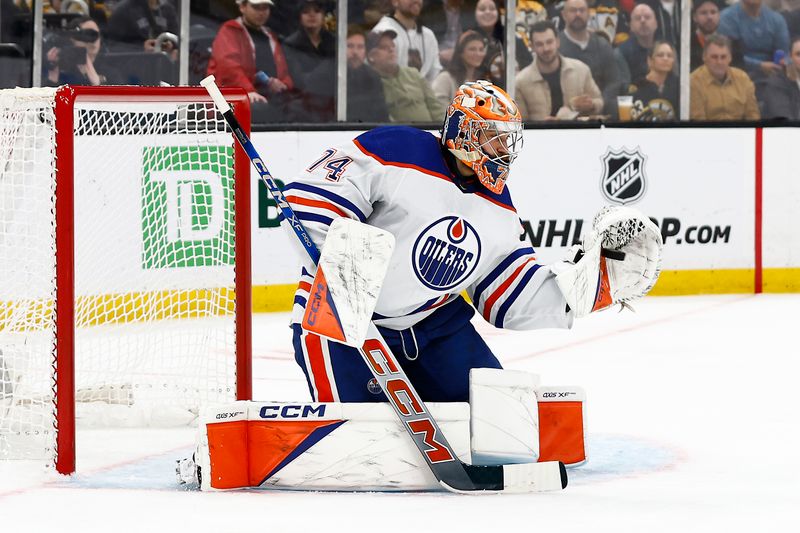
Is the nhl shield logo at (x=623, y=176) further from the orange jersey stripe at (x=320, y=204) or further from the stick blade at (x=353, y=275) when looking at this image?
the stick blade at (x=353, y=275)

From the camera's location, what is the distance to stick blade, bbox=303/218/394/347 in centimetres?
254

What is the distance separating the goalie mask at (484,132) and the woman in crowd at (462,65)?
3.63 m

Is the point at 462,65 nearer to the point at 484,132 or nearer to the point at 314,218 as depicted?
the point at 484,132

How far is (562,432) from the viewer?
2994mm

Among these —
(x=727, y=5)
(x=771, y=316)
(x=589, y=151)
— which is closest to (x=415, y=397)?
(x=771, y=316)

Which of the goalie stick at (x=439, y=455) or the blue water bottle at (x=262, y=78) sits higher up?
the blue water bottle at (x=262, y=78)

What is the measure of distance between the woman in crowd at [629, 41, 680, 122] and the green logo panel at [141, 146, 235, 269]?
309 centimetres

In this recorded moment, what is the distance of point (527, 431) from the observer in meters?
2.84

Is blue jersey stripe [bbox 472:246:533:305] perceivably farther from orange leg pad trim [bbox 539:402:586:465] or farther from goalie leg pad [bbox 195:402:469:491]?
goalie leg pad [bbox 195:402:469:491]

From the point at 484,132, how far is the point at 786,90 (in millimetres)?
4553

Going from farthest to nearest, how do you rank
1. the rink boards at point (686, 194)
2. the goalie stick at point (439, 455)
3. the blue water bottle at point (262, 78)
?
the rink boards at point (686, 194)
the blue water bottle at point (262, 78)
the goalie stick at point (439, 455)

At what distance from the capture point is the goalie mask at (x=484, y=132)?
9.16 ft

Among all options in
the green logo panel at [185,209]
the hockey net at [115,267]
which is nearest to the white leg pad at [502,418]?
the hockey net at [115,267]

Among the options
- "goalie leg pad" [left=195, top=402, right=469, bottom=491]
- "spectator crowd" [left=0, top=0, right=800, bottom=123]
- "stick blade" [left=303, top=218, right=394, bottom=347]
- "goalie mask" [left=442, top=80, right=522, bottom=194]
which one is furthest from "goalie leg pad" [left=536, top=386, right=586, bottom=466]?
"spectator crowd" [left=0, top=0, right=800, bottom=123]
